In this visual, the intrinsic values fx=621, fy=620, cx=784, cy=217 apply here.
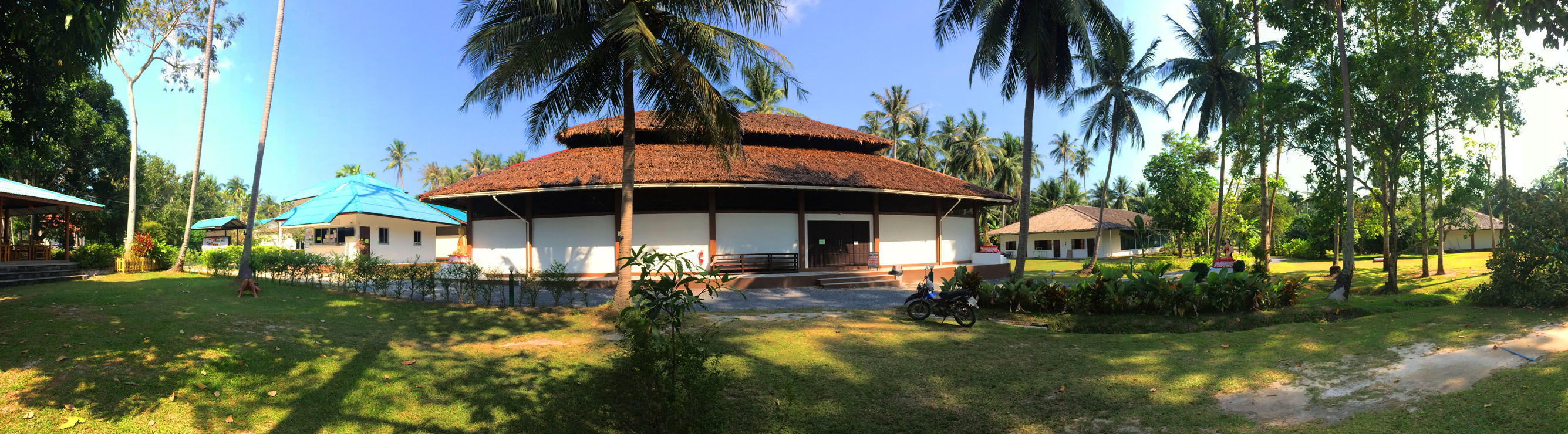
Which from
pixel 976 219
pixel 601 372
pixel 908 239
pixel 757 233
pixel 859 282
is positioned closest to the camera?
pixel 601 372

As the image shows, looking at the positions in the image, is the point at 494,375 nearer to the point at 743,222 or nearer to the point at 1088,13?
the point at 743,222

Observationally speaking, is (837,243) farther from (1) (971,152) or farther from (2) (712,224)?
(1) (971,152)

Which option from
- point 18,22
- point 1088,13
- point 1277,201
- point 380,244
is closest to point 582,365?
point 18,22

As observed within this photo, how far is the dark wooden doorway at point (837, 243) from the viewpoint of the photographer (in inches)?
725

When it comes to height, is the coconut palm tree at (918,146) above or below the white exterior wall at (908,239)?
above

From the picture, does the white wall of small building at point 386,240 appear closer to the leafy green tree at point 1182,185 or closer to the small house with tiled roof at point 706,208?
the small house with tiled roof at point 706,208

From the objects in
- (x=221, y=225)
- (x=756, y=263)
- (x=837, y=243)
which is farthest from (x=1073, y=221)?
(x=221, y=225)

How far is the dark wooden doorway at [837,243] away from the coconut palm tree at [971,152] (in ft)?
76.9

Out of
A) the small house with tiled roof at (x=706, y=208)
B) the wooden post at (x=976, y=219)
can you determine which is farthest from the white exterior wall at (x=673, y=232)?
the wooden post at (x=976, y=219)

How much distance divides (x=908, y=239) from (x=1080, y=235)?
91.4ft

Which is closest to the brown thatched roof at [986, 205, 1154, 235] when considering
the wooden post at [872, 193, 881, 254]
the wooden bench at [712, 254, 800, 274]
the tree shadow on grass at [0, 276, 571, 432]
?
the wooden post at [872, 193, 881, 254]

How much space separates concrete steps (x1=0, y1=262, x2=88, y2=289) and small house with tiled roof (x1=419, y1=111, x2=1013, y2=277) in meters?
7.66

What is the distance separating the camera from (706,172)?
16.6m

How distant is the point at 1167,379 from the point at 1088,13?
12602 millimetres
